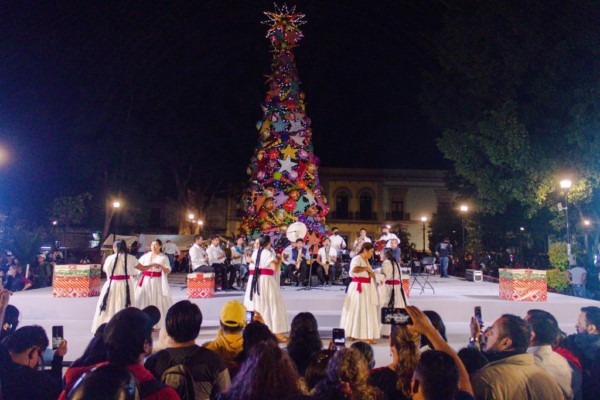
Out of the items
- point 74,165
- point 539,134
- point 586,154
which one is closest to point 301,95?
point 539,134

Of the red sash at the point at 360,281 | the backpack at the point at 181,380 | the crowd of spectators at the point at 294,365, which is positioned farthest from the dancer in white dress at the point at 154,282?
the backpack at the point at 181,380

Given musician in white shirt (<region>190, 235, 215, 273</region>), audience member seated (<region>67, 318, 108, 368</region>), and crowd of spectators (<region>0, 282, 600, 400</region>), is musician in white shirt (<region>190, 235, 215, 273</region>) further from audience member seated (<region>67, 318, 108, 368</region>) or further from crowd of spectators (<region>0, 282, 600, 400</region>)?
audience member seated (<region>67, 318, 108, 368</region>)

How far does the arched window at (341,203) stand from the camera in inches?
2154

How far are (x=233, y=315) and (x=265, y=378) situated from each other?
66.3 inches

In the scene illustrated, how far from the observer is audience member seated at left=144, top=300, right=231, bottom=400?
3.44 meters

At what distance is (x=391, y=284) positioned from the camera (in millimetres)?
9898

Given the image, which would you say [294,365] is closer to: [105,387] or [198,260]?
[105,387]

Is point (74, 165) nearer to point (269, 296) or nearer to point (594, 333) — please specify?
point (269, 296)

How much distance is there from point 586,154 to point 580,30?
14.2 feet

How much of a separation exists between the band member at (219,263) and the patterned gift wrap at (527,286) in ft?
27.2

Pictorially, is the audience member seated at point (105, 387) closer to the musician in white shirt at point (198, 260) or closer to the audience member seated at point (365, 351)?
the audience member seated at point (365, 351)

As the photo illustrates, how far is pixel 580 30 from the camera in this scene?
17125 mm

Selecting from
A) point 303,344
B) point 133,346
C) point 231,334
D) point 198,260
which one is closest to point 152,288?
point 198,260

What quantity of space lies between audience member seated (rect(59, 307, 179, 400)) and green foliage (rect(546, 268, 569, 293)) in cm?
1693
